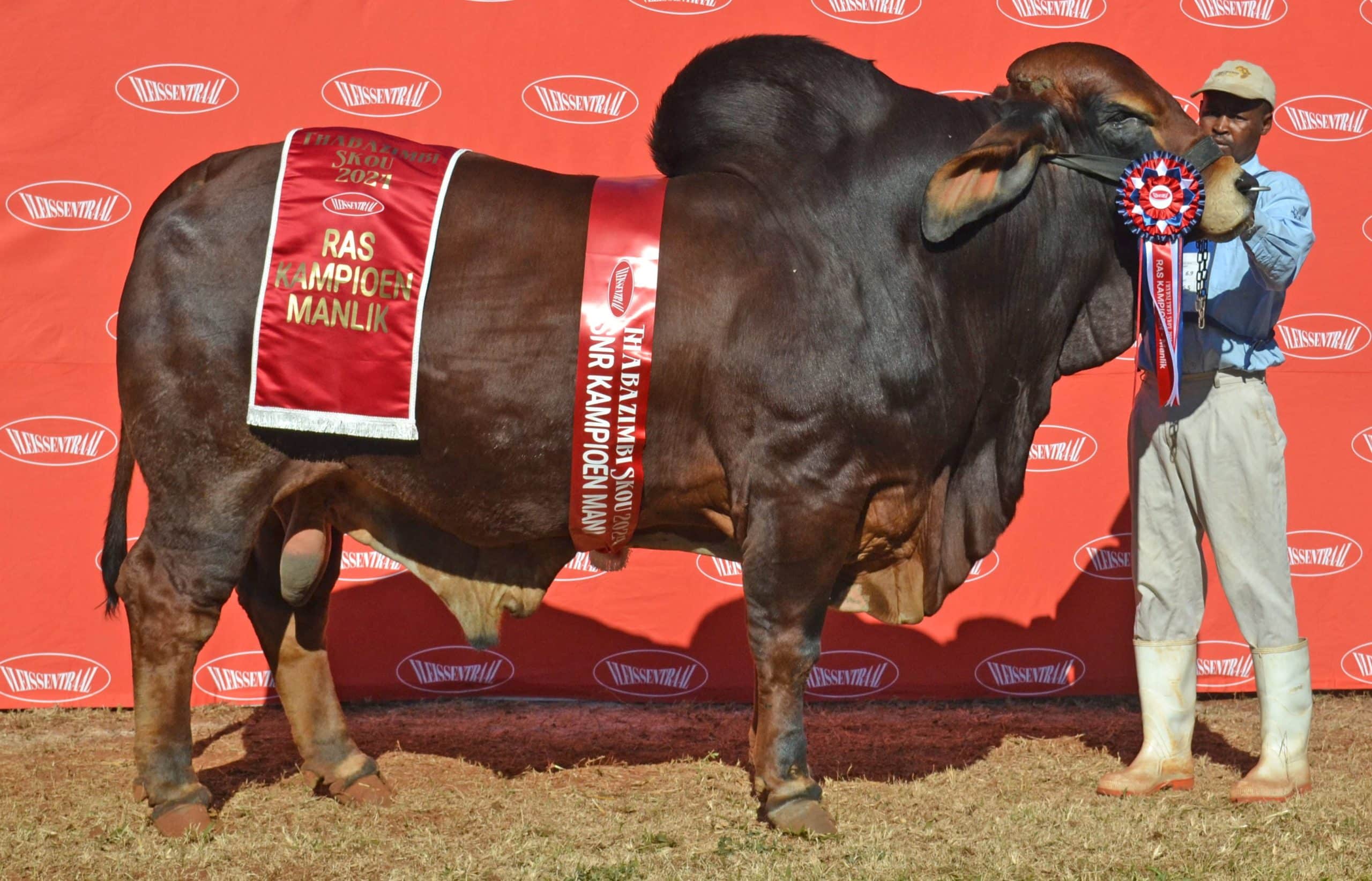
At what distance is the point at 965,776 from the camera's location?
485cm

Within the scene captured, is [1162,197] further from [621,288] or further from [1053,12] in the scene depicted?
[1053,12]

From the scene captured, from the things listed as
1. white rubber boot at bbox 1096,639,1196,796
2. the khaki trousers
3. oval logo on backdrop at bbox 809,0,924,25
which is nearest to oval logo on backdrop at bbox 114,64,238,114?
oval logo on backdrop at bbox 809,0,924,25

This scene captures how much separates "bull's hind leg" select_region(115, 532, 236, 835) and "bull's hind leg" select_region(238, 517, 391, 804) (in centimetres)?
40

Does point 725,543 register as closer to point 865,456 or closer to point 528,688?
point 865,456

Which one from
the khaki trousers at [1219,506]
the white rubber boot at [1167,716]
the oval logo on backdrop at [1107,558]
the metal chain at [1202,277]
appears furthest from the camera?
the oval logo on backdrop at [1107,558]

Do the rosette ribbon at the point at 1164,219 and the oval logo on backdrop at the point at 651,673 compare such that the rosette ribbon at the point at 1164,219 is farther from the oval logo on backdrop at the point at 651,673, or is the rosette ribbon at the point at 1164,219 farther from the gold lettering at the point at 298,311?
the oval logo on backdrop at the point at 651,673

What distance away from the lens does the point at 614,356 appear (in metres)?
3.84

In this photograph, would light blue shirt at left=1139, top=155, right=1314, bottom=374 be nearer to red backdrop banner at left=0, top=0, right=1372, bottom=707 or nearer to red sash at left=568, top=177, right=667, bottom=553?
red backdrop banner at left=0, top=0, right=1372, bottom=707

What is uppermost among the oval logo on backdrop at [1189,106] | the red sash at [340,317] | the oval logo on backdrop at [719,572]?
the oval logo on backdrop at [1189,106]

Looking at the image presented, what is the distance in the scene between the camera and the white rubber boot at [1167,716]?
465cm

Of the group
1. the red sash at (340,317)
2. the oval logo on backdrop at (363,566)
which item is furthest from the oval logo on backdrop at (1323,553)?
the red sash at (340,317)

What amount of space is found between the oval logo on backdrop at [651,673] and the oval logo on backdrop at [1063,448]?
1848 mm

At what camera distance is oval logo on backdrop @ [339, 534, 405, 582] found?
594 cm

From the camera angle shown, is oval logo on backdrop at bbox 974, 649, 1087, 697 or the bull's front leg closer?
the bull's front leg
